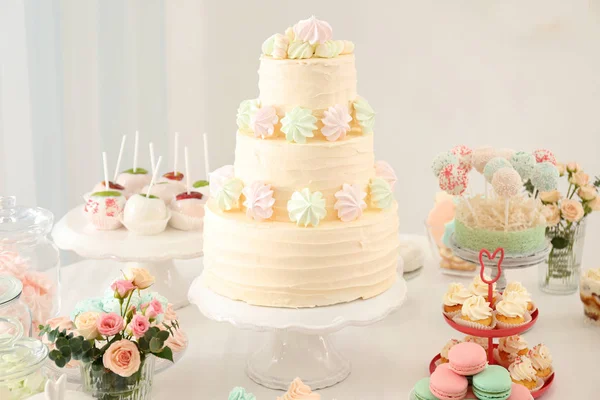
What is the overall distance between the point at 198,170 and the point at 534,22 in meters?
1.91

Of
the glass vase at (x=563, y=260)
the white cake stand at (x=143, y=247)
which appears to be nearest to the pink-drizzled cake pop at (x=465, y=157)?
the glass vase at (x=563, y=260)

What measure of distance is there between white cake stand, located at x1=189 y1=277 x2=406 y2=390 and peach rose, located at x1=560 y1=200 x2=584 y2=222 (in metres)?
0.65

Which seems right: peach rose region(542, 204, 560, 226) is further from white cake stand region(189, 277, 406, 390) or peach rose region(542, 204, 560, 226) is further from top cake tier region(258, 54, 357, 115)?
top cake tier region(258, 54, 357, 115)

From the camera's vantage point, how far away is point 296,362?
1972 mm

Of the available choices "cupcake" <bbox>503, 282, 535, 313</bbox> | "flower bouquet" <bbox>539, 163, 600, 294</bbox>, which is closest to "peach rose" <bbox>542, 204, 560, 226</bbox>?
"flower bouquet" <bbox>539, 163, 600, 294</bbox>

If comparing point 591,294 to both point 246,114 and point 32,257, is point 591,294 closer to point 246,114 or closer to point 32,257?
point 246,114

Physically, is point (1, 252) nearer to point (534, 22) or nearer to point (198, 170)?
point (198, 170)

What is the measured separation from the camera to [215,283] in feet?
6.45

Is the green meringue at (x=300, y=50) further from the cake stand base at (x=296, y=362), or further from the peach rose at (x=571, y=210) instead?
the peach rose at (x=571, y=210)

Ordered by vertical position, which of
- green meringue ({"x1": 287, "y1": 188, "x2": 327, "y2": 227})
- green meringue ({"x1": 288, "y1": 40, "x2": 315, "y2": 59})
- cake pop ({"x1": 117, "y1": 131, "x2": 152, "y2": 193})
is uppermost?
green meringue ({"x1": 288, "y1": 40, "x2": 315, "y2": 59})

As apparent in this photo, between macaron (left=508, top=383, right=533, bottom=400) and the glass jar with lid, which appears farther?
macaron (left=508, top=383, right=533, bottom=400)

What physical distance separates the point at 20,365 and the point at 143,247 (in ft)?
2.70

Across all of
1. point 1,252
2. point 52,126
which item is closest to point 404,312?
point 1,252

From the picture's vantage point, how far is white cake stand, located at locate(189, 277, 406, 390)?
1.82m
